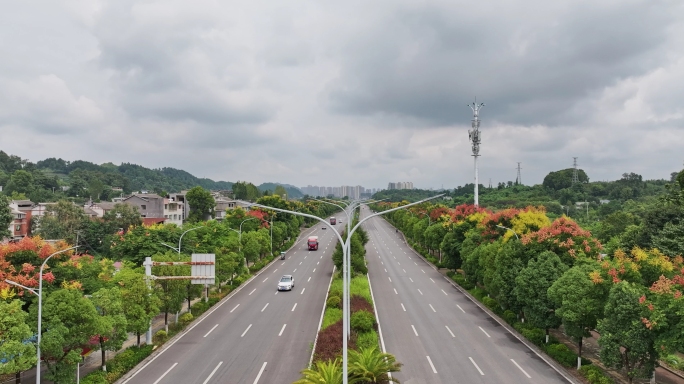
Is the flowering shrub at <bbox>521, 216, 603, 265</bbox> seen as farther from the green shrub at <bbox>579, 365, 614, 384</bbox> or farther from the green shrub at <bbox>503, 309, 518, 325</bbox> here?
the green shrub at <bbox>579, 365, 614, 384</bbox>

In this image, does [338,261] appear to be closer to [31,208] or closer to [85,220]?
[85,220]

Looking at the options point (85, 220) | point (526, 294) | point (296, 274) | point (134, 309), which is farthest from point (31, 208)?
point (526, 294)

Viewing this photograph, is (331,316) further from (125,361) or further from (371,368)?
(125,361)

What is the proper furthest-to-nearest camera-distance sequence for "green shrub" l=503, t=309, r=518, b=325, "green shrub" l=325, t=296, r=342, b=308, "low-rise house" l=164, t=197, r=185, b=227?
"low-rise house" l=164, t=197, r=185, b=227 → "green shrub" l=325, t=296, r=342, b=308 → "green shrub" l=503, t=309, r=518, b=325

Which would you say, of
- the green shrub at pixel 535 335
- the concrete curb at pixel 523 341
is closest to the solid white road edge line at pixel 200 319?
the concrete curb at pixel 523 341

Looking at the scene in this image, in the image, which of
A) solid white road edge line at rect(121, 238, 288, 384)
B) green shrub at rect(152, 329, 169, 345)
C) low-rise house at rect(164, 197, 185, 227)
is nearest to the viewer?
solid white road edge line at rect(121, 238, 288, 384)

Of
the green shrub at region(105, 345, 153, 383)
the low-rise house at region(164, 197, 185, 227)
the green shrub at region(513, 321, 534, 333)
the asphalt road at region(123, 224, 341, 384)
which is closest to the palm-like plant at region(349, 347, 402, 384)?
the asphalt road at region(123, 224, 341, 384)
